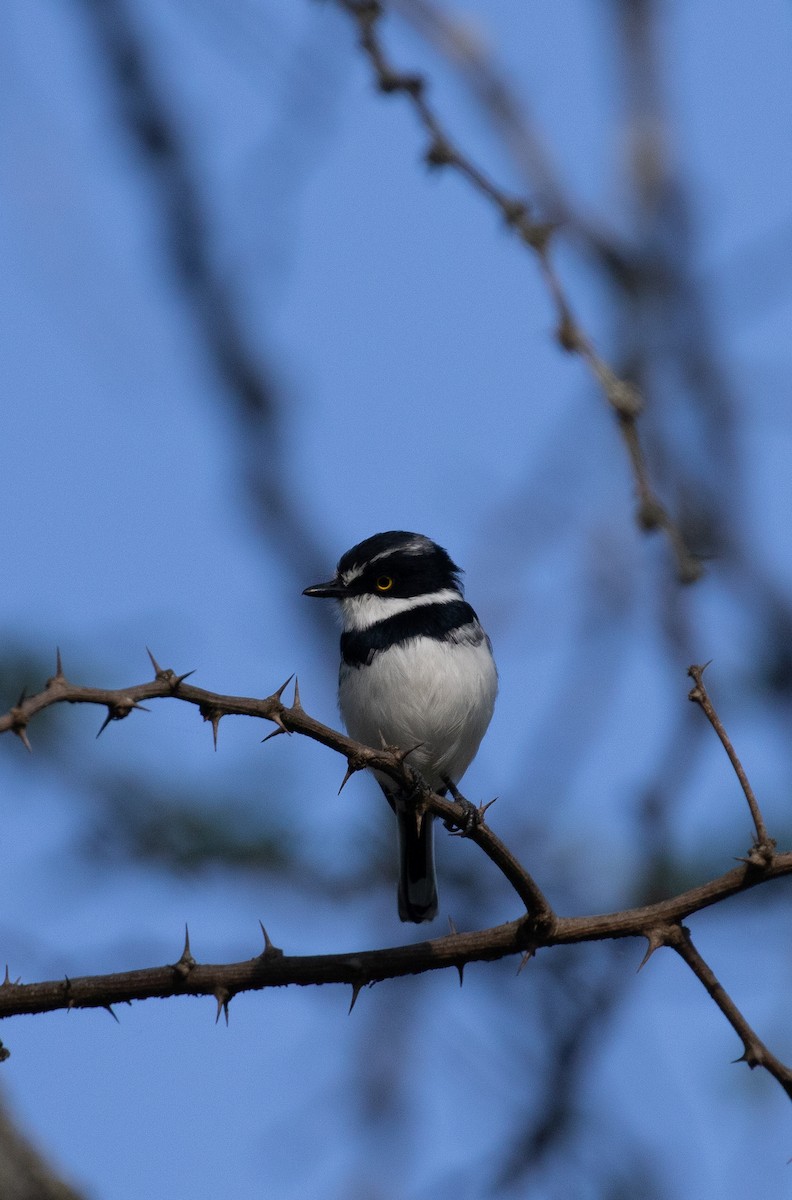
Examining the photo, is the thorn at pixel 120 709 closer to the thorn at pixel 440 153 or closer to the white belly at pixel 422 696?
the thorn at pixel 440 153

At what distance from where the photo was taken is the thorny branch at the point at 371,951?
3355mm

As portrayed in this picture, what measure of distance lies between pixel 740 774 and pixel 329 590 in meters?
3.89

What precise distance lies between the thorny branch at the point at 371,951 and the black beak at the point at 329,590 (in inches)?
118

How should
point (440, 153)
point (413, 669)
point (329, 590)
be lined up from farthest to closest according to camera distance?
point (329, 590)
point (413, 669)
point (440, 153)

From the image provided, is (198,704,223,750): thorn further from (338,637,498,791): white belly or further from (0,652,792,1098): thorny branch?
(338,637,498,791): white belly

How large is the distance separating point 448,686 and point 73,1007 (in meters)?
3.35

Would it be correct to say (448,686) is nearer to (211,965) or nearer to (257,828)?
(257,828)

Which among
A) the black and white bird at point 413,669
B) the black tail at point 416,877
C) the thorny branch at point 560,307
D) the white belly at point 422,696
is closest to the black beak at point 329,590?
the black and white bird at point 413,669

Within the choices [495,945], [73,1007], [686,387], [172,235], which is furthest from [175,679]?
[686,387]

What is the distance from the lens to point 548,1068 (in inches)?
259

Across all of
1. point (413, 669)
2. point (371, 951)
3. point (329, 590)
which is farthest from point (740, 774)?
point (329, 590)

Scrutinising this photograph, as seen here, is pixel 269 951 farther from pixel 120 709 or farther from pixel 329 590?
pixel 329 590

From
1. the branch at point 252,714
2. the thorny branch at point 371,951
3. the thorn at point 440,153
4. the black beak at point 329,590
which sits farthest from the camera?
the black beak at point 329,590

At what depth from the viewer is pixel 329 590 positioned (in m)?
7.13
